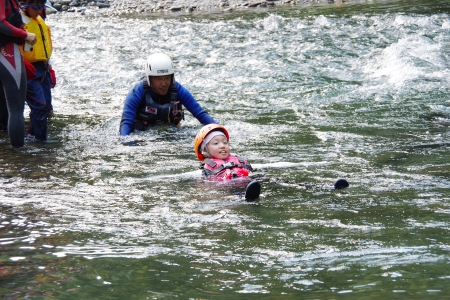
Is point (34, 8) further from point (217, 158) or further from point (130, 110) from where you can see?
point (217, 158)

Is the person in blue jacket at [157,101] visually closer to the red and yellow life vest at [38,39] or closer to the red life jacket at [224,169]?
the red and yellow life vest at [38,39]

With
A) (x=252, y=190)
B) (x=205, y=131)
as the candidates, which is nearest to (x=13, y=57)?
(x=205, y=131)

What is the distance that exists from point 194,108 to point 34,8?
2.43m

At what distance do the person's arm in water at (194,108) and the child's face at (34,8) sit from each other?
2093 mm

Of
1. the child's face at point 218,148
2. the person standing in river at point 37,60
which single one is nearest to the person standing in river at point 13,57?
the person standing in river at point 37,60

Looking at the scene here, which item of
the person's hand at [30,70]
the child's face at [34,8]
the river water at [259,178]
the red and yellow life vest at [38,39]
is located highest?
the child's face at [34,8]

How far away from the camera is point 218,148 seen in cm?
740

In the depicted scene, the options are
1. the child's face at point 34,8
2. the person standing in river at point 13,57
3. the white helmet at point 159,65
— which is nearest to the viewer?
the person standing in river at point 13,57

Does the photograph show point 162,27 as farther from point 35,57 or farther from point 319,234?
point 319,234

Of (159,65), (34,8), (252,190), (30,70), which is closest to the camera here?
(252,190)

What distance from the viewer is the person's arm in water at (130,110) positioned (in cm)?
926

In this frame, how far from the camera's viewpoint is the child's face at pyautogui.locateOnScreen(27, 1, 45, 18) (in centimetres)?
872

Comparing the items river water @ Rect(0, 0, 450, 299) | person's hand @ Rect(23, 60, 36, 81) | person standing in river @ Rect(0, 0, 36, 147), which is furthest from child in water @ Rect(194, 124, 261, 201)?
person's hand @ Rect(23, 60, 36, 81)

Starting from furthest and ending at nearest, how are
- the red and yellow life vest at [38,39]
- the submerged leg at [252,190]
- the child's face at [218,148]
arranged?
the red and yellow life vest at [38,39]
the child's face at [218,148]
the submerged leg at [252,190]
